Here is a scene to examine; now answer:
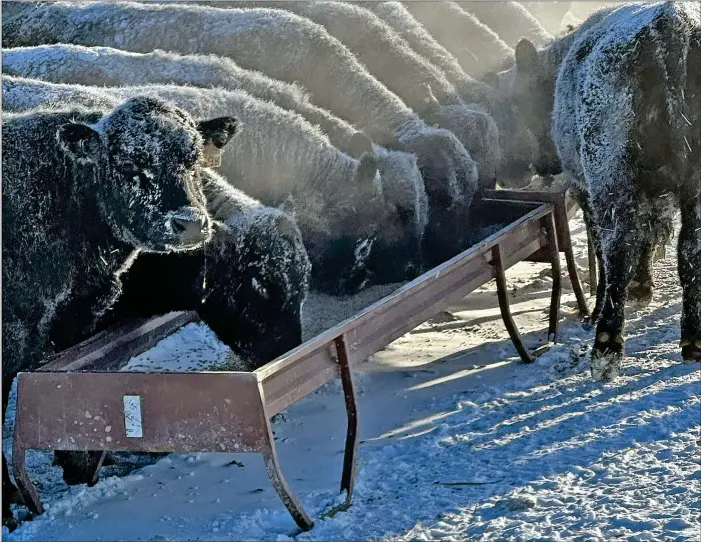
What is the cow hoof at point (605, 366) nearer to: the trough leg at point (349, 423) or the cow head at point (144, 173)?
the trough leg at point (349, 423)

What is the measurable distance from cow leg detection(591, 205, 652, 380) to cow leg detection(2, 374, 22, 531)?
302 centimetres

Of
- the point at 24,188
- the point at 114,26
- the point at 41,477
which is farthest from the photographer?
the point at 114,26

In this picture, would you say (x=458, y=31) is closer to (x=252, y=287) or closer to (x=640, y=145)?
(x=640, y=145)

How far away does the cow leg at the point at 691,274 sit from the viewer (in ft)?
18.2

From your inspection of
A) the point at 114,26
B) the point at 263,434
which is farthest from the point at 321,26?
the point at 263,434

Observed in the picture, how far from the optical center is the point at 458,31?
11.6 meters

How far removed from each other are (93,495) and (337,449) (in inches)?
43.5

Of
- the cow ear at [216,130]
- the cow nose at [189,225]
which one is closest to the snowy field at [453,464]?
the cow nose at [189,225]

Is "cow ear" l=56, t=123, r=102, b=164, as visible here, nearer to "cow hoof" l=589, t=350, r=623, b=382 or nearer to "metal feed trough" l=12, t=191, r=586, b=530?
"metal feed trough" l=12, t=191, r=586, b=530

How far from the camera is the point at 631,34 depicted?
5469 millimetres

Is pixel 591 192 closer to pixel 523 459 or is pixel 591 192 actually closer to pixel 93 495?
pixel 523 459

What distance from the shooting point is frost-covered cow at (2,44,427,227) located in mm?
7109

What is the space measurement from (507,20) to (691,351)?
7847 mm

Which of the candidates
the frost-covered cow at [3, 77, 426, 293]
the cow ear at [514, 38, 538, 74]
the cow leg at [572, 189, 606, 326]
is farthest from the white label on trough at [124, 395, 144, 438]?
the cow ear at [514, 38, 538, 74]
